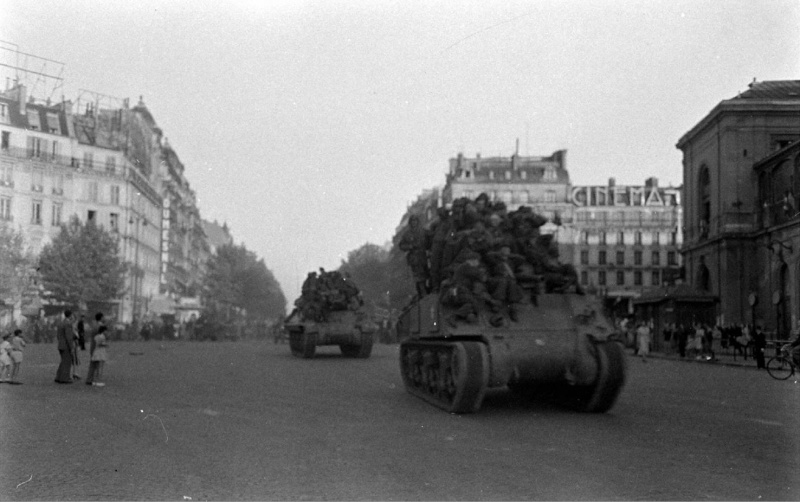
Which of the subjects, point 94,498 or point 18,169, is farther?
point 18,169

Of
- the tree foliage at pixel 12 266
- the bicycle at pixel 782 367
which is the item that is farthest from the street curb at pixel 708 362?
the tree foliage at pixel 12 266

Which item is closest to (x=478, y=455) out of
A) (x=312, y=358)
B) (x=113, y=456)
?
(x=113, y=456)

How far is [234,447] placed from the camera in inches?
321

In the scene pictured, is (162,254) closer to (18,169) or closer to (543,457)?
(18,169)

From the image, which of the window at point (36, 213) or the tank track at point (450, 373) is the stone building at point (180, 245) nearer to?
the window at point (36, 213)

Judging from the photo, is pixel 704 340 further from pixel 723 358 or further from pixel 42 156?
pixel 42 156

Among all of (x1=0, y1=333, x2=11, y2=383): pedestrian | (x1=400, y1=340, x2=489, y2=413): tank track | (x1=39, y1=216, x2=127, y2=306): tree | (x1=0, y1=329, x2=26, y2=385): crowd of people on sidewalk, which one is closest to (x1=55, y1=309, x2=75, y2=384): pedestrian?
(x1=0, y1=329, x2=26, y2=385): crowd of people on sidewalk

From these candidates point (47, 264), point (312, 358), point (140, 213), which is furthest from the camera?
point (140, 213)

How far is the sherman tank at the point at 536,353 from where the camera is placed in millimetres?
10789

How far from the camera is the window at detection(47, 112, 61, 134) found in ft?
145

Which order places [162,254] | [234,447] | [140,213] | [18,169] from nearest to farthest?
[234,447] → [18,169] → [140,213] → [162,254]

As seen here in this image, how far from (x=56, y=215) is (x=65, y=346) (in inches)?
1375

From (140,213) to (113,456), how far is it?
51646 mm

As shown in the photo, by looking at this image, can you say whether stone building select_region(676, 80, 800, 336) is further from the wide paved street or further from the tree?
the tree
